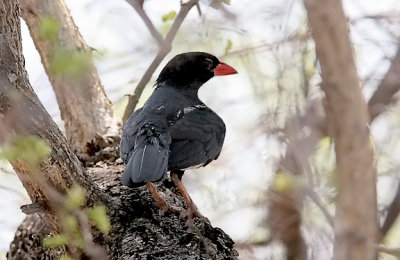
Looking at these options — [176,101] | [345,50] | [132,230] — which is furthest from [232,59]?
[132,230]

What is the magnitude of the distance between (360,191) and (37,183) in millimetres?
2170

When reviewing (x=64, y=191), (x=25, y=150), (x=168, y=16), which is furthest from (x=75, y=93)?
(x=25, y=150)

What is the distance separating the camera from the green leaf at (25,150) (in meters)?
3.19

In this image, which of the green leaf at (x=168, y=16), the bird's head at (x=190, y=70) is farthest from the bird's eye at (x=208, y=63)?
the green leaf at (x=168, y=16)

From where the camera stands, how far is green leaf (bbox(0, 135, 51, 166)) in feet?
10.5

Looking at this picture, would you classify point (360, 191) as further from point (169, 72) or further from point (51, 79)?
point (51, 79)

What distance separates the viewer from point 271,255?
5.97 m

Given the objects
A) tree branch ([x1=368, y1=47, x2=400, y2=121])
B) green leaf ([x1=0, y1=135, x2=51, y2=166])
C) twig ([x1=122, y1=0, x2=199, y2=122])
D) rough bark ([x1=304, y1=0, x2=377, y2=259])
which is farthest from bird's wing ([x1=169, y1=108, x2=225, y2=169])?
tree branch ([x1=368, y1=47, x2=400, y2=121])

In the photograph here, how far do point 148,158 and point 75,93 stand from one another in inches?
56.2

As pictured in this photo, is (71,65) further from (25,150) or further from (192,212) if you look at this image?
(192,212)

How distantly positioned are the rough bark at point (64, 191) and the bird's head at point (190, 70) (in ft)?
5.63

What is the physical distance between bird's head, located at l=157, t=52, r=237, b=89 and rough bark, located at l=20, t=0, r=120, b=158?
0.62m

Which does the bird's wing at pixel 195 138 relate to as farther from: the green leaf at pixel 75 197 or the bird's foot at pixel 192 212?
the green leaf at pixel 75 197

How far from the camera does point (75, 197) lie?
351 cm
